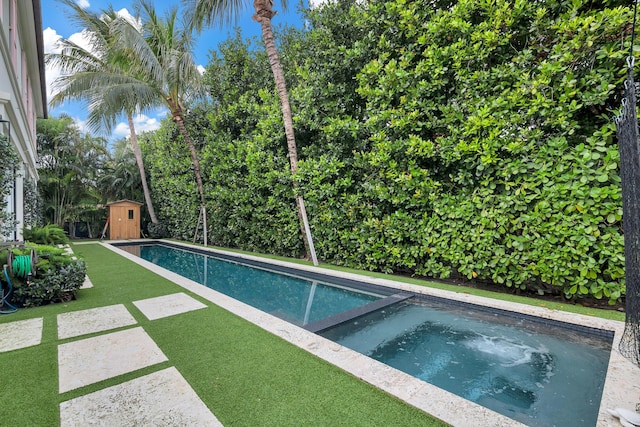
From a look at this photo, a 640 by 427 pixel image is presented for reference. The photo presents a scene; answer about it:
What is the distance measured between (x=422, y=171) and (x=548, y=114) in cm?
189

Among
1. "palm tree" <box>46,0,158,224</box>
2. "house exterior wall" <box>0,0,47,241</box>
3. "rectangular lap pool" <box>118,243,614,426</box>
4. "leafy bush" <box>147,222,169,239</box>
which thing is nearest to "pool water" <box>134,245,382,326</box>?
"rectangular lap pool" <box>118,243,614,426</box>

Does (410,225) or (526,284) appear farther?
(410,225)

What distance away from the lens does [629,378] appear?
222 cm

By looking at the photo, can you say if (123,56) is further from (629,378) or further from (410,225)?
(629,378)

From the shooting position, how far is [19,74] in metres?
6.48

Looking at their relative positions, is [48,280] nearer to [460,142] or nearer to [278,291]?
[278,291]

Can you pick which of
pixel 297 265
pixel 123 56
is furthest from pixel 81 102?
pixel 297 265

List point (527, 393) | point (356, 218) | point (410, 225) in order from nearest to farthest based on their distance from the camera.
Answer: point (527, 393), point (410, 225), point (356, 218)

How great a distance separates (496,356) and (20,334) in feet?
16.4

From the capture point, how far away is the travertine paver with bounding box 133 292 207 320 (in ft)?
12.3

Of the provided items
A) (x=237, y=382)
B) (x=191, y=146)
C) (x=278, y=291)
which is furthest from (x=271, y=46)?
(x=237, y=382)

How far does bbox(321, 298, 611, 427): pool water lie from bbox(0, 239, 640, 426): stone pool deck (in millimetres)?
241

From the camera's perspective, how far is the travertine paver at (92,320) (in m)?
3.22

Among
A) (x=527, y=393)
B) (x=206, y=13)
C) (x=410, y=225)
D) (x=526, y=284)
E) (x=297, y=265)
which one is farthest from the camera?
(x=206, y=13)
